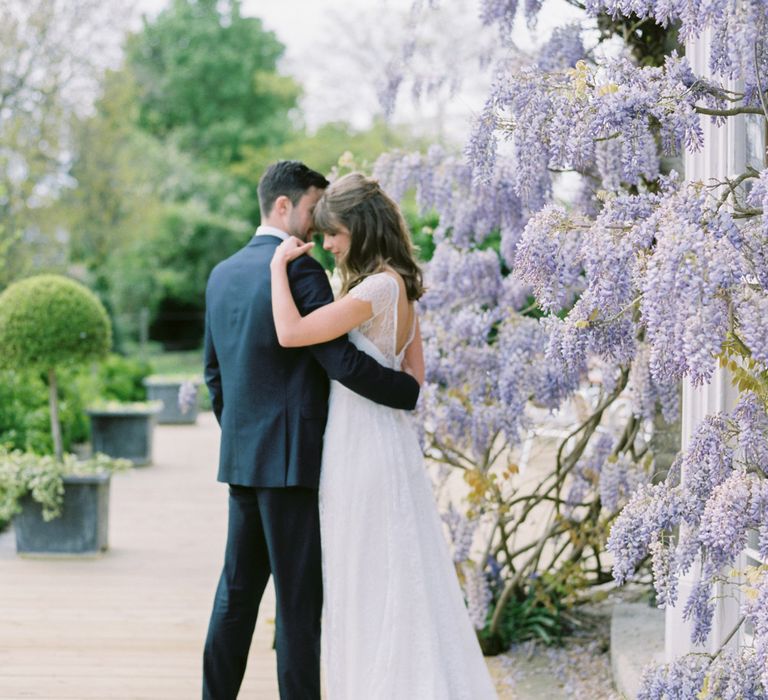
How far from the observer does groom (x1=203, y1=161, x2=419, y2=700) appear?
9.61 ft

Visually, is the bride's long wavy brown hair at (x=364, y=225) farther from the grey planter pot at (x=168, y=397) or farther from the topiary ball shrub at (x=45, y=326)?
the grey planter pot at (x=168, y=397)

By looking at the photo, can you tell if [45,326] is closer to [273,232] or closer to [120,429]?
[273,232]

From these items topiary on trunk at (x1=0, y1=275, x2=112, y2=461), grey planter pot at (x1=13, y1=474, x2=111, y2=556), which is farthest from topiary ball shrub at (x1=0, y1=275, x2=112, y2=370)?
grey planter pot at (x1=13, y1=474, x2=111, y2=556)

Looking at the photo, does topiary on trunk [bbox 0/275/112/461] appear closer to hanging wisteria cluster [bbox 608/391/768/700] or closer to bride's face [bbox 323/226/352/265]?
bride's face [bbox 323/226/352/265]

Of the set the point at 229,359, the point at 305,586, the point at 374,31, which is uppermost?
the point at 374,31

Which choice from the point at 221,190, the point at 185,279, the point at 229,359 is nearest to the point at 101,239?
the point at 185,279

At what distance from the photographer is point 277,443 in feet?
9.62

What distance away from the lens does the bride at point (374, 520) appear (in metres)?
2.95

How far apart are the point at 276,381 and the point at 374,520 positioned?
1.48ft

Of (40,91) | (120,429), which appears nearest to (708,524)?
(120,429)

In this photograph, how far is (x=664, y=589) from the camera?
7.26ft

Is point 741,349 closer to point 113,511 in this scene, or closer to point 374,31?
point 113,511

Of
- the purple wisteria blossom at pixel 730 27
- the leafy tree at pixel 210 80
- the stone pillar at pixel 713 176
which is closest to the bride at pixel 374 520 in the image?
the stone pillar at pixel 713 176

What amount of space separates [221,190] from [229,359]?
22.3 metres
